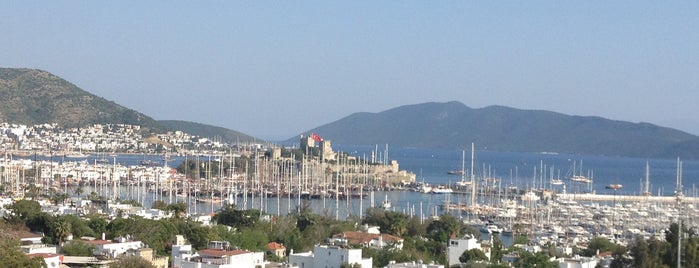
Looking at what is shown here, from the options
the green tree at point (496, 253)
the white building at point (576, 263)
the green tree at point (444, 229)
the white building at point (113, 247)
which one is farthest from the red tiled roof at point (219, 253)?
the green tree at point (444, 229)

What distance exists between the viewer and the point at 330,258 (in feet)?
110

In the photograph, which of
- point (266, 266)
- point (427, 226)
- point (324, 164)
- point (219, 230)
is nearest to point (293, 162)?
point (324, 164)

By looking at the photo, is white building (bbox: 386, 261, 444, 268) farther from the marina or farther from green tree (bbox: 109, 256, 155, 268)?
the marina

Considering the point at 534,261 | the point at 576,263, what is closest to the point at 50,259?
the point at 534,261

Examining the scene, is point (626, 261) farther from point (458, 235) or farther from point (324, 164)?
point (324, 164)

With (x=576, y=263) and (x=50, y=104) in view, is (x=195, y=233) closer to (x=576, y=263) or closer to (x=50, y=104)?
(x=576, y=263)

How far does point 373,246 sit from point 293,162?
231 ft

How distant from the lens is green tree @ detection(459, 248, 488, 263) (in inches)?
1443

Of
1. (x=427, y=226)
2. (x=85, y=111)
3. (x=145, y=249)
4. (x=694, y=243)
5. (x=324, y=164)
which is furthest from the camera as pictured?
(x=85, y=111)

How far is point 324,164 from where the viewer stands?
10662 cm

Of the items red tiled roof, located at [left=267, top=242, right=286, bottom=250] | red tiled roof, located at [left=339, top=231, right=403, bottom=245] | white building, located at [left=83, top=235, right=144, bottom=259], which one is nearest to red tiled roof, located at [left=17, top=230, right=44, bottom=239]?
white building, located at [left=83, top=235, right=144, bottom=259]

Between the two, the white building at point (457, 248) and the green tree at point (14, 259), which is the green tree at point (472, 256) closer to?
the white building at point (457, 248)

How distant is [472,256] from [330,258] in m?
5.53

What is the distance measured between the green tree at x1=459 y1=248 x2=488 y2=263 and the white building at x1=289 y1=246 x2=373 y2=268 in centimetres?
428
